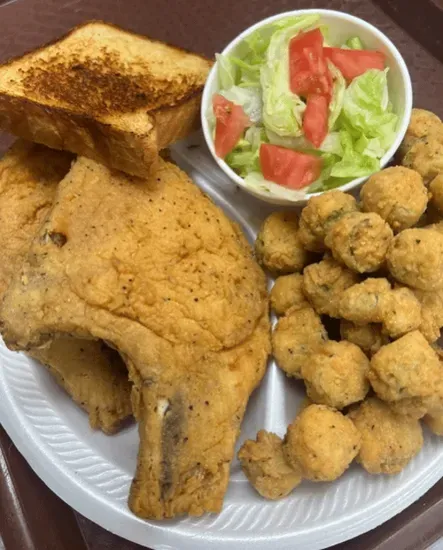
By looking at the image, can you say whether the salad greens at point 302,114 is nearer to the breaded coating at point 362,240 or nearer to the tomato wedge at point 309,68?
the tomato wedge at point 309,68

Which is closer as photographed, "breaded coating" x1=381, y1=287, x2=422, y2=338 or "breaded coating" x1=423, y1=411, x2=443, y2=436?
"breaded coating" x1=381, y1=287, x2=422, y2=338

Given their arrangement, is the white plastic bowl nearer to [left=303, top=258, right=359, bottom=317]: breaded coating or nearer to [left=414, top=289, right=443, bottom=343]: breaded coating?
[left=303, top=258, right=359, bottom=317]: breaded coating

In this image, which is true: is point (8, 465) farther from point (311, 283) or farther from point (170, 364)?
point (311, 283)

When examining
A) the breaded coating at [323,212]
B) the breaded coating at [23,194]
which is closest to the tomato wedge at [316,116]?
the breaded coating at [323,212]

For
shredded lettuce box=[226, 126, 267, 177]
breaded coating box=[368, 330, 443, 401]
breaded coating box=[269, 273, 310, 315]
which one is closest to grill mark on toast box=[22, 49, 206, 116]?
shredded lettuce box=[226, 126, 267, 177]

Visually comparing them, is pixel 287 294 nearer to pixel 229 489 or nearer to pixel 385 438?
pixel 385 438

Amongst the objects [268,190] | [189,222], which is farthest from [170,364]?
[268,190]
